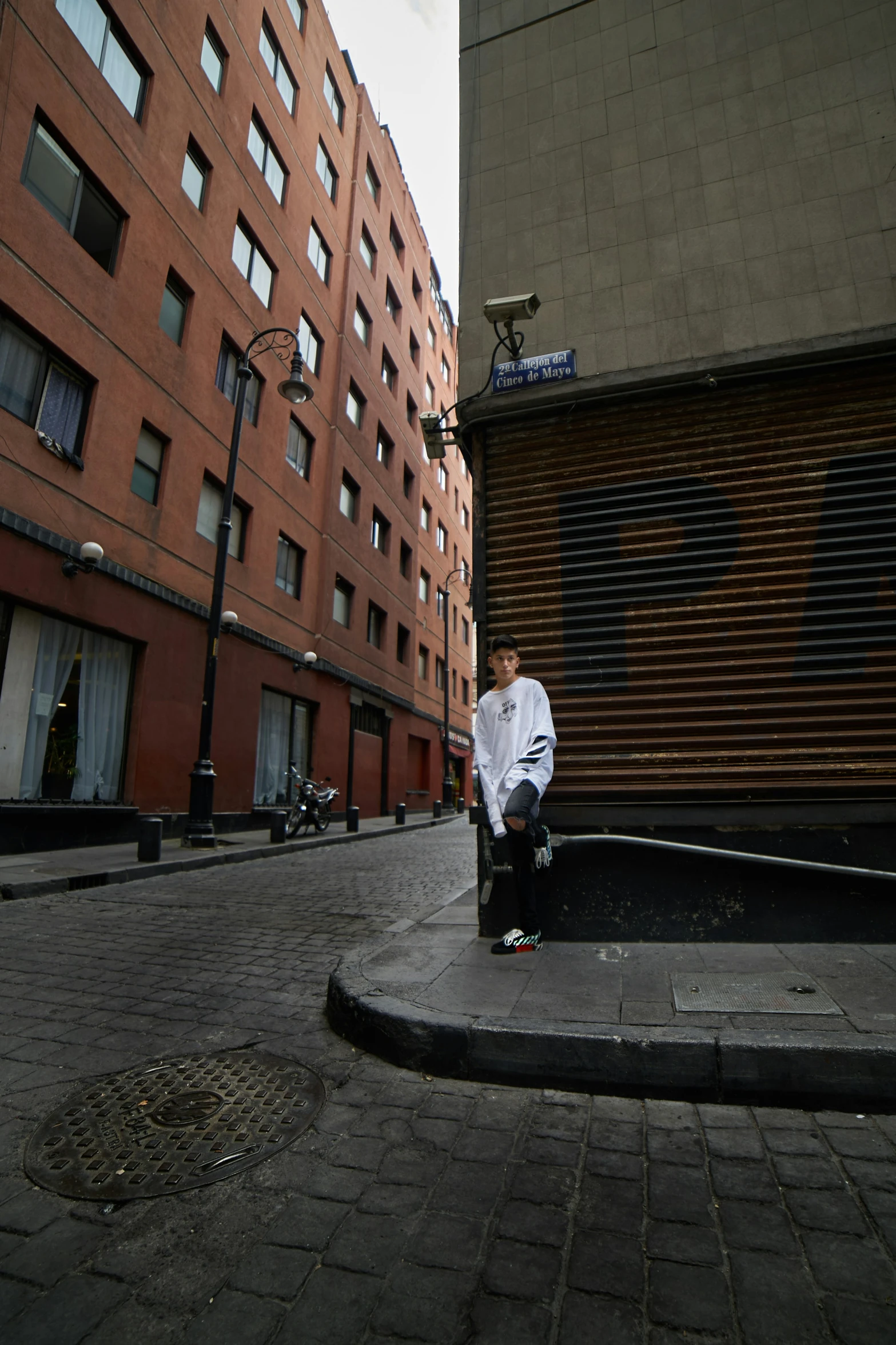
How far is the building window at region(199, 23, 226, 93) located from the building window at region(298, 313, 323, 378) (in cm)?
510

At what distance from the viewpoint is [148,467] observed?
12586mm

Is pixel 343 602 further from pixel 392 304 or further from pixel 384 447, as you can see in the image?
pixel 392 304

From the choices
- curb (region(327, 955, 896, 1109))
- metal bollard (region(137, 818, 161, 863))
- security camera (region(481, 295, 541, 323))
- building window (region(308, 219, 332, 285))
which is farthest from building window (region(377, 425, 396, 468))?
curb (region(327, 955, 896, 1109))

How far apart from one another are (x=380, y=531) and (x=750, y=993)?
74.2 feet

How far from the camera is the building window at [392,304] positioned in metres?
26.7

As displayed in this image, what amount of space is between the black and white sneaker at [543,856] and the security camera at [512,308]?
3.84 metres

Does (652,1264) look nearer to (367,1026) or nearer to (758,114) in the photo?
(367,1026)

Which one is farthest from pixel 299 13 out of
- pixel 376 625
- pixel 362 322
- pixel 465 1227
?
pixel 465 1227

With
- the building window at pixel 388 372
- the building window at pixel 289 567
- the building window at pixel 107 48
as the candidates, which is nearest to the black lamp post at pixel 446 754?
the building window at pixel 388 372

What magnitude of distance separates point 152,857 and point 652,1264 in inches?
346

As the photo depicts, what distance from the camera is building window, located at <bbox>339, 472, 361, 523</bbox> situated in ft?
69.5

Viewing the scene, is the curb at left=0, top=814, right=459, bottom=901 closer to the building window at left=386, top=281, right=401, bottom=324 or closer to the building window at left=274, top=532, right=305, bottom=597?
the building window at left=274, top=532, right=305, bottom=597

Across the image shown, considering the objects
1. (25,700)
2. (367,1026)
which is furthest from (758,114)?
(25,700)

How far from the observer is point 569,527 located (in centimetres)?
514
